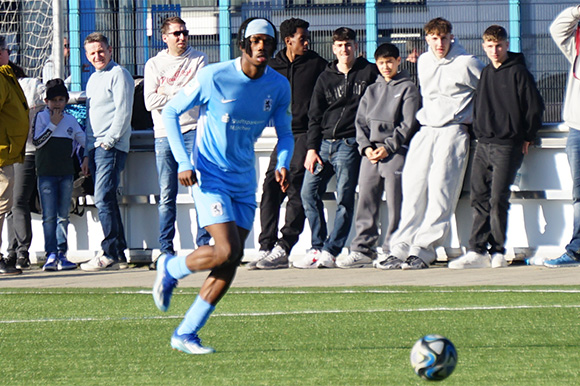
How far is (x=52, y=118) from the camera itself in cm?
1303

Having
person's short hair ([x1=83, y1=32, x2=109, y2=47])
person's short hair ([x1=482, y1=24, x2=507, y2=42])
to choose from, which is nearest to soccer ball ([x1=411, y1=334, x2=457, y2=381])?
person's short hair ([x1=482, y1=24, x2=507, y2=42])

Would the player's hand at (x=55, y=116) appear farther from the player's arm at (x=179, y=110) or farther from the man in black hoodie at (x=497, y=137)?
the player's arm at (x=179, y=110)

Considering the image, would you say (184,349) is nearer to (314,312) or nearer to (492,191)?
(314,312)

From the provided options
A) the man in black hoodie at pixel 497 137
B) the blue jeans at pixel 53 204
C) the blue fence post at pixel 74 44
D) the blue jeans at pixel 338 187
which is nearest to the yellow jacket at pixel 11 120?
the blue jeans at pixel 53 204

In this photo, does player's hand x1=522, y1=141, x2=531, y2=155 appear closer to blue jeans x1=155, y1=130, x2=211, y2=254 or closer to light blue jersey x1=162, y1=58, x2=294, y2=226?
blue jeans x1=155, y1=130, x2=211, y2=254

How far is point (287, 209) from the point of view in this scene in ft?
41.9

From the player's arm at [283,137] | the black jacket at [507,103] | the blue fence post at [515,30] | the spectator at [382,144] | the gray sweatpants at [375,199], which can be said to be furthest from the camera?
the blue fence post at [515,30]

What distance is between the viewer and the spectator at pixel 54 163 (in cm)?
1291

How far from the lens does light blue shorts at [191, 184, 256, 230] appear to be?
7430 millimetres

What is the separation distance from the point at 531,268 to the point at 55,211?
5345 mm

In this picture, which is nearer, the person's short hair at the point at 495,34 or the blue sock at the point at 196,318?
the blue sock at the point at 196,318

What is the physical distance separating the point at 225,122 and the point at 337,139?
16.9ft

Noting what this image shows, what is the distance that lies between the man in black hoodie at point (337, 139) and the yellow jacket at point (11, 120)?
3115 millimetres

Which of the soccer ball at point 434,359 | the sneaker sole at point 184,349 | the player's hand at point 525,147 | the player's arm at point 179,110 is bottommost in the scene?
the sneaker sole at point 184,349
